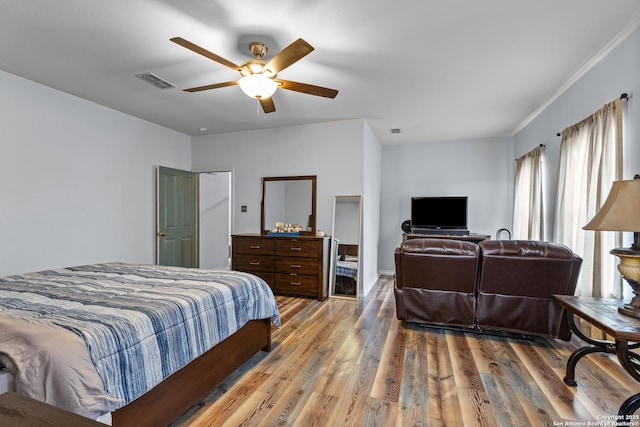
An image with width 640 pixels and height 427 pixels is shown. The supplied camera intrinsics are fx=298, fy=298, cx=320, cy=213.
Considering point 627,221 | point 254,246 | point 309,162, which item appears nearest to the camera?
point 627,221

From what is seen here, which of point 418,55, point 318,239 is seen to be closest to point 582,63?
point 418,55

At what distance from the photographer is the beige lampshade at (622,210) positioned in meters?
1.64

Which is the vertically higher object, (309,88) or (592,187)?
(309,88)

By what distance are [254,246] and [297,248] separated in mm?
728

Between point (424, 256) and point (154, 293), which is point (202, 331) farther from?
point (424, 256)

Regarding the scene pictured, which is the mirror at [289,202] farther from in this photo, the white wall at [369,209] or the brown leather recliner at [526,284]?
the brown leather recliner at [526,284]

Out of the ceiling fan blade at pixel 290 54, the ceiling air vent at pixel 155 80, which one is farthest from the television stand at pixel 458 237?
the ceiling air vent at pixel 155 80

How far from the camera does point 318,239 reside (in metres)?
4.23

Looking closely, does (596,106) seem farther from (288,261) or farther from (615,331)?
(288,261)

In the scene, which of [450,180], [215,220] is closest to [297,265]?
[215,220]

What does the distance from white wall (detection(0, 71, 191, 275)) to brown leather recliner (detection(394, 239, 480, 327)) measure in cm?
389

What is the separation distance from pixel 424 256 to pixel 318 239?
1681 millimetres

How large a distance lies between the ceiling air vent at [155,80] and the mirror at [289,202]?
2.00 m

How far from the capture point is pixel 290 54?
2.12m
